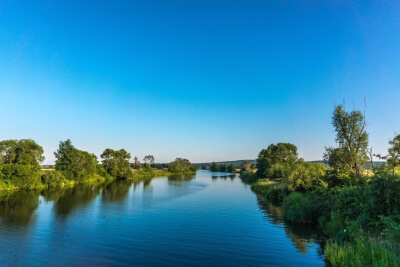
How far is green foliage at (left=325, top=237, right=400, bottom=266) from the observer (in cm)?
1332

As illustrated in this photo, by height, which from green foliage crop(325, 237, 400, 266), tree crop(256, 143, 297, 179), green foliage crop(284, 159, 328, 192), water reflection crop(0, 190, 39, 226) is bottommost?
water reflection crop(0, 190, 39, 226)

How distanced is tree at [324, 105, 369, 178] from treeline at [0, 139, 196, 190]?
68.1 m

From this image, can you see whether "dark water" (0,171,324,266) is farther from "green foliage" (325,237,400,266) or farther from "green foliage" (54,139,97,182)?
"green foliage" (54,139,97,182)

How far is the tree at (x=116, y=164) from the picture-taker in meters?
125

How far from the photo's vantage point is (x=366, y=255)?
15148 mm

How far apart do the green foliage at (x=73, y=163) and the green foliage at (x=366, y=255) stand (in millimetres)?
88933

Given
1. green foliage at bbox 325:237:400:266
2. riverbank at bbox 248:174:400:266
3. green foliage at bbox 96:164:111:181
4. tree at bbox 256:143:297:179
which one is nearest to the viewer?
green foliage at bbox 325:237:400:266

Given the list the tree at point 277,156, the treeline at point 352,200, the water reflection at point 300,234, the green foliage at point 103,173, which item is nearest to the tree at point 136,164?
the green foliage at point 103,173

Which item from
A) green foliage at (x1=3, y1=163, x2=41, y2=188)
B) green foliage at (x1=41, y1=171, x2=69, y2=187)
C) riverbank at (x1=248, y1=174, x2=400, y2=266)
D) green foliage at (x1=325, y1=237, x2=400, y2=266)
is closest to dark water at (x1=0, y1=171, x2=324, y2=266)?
riverbank at (x1=248, y1=174, x2=400, y2=266)

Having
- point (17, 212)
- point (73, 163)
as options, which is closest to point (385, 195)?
point (17, 212)

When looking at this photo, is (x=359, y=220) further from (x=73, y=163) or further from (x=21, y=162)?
(x=73, y=163)

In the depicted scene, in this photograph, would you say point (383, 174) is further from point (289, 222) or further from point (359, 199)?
point (289, 222)

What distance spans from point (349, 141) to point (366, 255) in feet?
89.5

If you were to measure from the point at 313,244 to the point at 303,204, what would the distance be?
949cm
